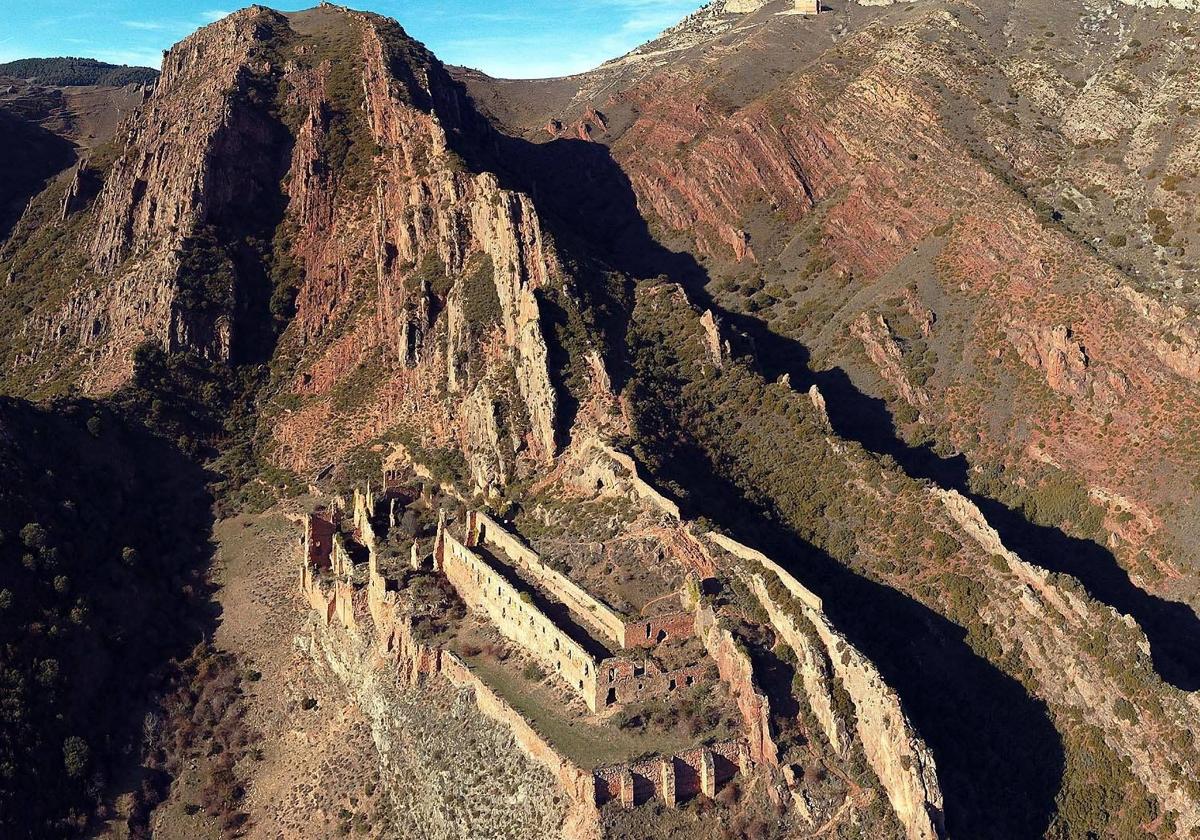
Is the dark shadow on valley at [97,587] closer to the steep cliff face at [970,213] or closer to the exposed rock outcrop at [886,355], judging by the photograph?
the steep cliff face at [970,213]

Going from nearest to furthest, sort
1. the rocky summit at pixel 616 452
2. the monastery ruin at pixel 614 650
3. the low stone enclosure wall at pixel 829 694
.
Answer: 1. the low stone enclosure wall at pixel 829 694
2. the monastery ruin at pixel 614 650
3. the rocky summit at pixel 616 452

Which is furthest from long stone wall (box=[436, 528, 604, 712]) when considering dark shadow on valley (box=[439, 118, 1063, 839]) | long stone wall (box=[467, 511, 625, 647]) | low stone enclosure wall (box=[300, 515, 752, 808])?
dark shadow on valley (box=[439, 118, 1063, 839])

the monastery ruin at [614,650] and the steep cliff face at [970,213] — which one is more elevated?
the steep cliff face at [970,213]

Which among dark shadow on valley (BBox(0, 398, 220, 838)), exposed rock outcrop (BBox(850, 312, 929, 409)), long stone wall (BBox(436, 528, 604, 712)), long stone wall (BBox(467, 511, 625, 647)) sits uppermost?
exposed rock outcrop (BBox(850, 312, 929, 409))

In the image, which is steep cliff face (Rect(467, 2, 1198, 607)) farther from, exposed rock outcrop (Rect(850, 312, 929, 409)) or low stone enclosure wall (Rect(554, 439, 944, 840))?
low stone enclosure wall (Rect(554, 439, 944, 840))

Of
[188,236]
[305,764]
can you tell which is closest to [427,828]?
[305,764]

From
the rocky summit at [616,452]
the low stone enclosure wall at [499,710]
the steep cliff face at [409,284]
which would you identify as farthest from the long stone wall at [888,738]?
the steep cliff face at [409,284]

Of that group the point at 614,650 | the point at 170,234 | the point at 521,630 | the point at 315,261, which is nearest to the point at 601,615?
the point at 614,650
